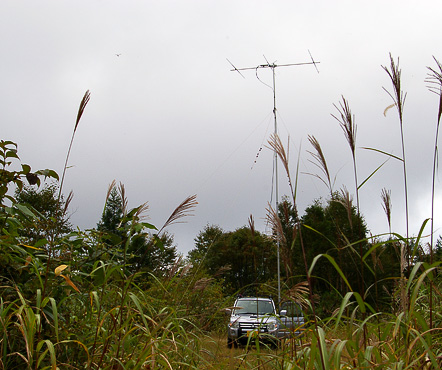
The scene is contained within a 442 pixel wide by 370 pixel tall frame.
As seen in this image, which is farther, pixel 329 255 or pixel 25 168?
pixel 25 168

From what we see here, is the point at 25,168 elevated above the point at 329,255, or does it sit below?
above

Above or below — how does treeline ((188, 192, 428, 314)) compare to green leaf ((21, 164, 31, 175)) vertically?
below

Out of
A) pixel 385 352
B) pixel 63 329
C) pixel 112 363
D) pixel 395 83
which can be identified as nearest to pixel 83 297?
pixel 63 329

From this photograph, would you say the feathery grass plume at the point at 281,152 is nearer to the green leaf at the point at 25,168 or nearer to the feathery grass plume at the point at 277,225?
the feathery grass plume at the point at 277,225

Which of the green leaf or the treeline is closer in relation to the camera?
the treeline

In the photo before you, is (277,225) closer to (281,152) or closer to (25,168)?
(281,152)

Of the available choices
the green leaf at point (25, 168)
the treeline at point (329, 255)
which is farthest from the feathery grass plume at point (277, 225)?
the green leaf at point (25, 168)

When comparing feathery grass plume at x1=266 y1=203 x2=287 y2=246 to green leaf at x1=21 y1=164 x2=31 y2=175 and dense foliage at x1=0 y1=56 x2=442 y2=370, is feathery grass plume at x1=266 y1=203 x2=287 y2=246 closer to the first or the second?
dense foliage at x1=0 y1=56 x2=442 y2=370

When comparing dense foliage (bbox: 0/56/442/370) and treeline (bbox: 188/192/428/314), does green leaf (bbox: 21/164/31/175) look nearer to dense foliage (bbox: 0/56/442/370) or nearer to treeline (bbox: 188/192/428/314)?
dense foliage (bbox: 0/56/442/370)

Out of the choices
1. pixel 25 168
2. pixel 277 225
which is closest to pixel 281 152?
pixel 277 225

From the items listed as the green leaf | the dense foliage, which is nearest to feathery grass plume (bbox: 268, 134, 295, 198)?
the dense foliage

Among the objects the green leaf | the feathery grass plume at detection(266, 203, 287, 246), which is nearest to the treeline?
the feathery grass plume at detection(266, 203, 287, 246)

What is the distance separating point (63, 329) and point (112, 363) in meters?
0.30

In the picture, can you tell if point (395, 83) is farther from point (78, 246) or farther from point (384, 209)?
point (78, 246)
